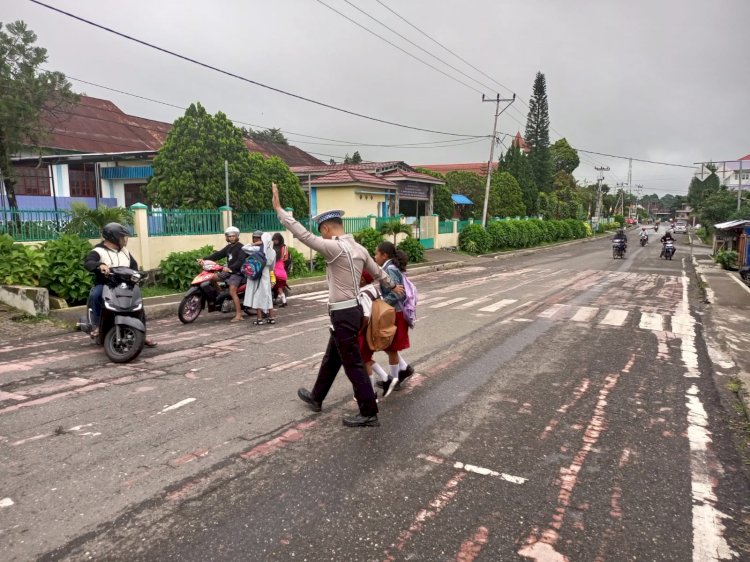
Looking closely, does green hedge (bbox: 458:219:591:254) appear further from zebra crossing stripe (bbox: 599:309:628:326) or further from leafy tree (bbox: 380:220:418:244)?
zebra crossing stripe (bbox: 599:309:628:326)

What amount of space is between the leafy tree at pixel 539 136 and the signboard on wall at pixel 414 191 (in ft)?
97.4

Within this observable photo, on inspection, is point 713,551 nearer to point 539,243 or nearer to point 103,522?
point 103,522

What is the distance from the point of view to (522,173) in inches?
1975

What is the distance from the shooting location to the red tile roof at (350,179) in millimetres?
25703

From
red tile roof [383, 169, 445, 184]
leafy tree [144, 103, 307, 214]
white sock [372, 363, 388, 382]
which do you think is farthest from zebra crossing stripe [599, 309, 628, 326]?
red tile roof [383, 169, 445, 184]

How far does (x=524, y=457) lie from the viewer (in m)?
3.93

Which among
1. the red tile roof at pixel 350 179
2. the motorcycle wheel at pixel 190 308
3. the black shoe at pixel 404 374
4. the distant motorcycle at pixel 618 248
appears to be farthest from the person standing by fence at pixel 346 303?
the distant motorcycle at pixel 618 248

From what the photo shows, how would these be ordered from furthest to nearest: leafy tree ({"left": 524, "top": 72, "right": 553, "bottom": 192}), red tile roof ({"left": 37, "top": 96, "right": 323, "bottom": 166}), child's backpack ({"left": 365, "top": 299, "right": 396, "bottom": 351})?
1. leafy tree ({"left": 524, "top": 72, "right": 553, "bottom": 192})
2. red tile roof ({"left": 37, "top": 96, "right": 323, "bottom": 166})
3. child's backpack ({"left": 365, "top": 299, "right": 396, "bottom": 351})

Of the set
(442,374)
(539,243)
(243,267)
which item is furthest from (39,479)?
(539,243)

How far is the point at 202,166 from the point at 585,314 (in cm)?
1143

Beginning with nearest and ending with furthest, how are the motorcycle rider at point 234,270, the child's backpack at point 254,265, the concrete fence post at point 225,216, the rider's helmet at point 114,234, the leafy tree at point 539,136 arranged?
the rider's helmet at point 114,234 < the child's backpack at point 254,265 < the motorcycle rider at point 234,270 < the concrete fence post at point 225,216 < the leafy tree at point 539,136

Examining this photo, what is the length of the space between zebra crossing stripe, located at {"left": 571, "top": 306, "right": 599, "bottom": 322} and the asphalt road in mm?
2619

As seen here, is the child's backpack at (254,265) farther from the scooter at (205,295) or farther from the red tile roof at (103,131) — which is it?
the red tile roof at (103,131)

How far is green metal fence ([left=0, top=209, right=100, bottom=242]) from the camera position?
10.2 meters
